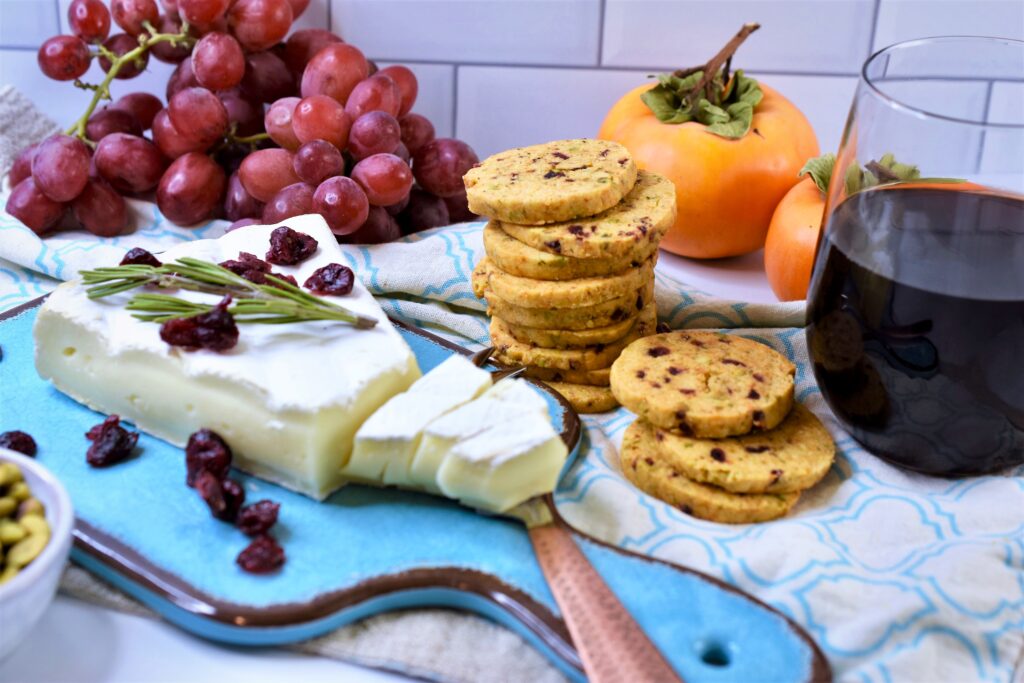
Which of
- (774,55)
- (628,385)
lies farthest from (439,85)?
(628,385)

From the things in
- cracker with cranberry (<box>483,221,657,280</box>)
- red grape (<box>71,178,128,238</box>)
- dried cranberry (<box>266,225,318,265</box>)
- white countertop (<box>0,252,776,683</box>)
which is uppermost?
cracker with cranberry (<box>483,221,657,280</box>)

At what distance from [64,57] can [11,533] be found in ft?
3.38

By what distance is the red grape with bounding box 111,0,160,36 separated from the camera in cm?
158

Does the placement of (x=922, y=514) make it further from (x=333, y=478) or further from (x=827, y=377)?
(x=333, y=478)

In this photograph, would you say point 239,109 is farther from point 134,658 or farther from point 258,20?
point 134,658

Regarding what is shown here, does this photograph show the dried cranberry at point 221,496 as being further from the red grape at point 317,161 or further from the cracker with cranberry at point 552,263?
the red grape at point 317,161

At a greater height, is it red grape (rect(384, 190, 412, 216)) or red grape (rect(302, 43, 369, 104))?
red grape (rect(302, 43, 369, 104))

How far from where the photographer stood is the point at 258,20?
5.16 feet

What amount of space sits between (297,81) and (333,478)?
2.91ft

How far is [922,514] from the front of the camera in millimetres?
1063

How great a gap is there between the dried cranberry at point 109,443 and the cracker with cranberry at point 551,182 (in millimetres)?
482

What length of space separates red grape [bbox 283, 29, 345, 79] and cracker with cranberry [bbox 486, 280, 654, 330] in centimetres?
66

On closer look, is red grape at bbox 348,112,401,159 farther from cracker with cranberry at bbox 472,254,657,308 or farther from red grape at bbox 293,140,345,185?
cracker with cranberry at bbox 472,254,657,308

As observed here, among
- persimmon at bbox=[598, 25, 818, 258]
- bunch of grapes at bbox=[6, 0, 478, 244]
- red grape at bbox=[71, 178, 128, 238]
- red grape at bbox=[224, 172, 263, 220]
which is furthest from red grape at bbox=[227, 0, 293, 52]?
Answer: persimmon at bbox=[598, 25, 818, 258]
